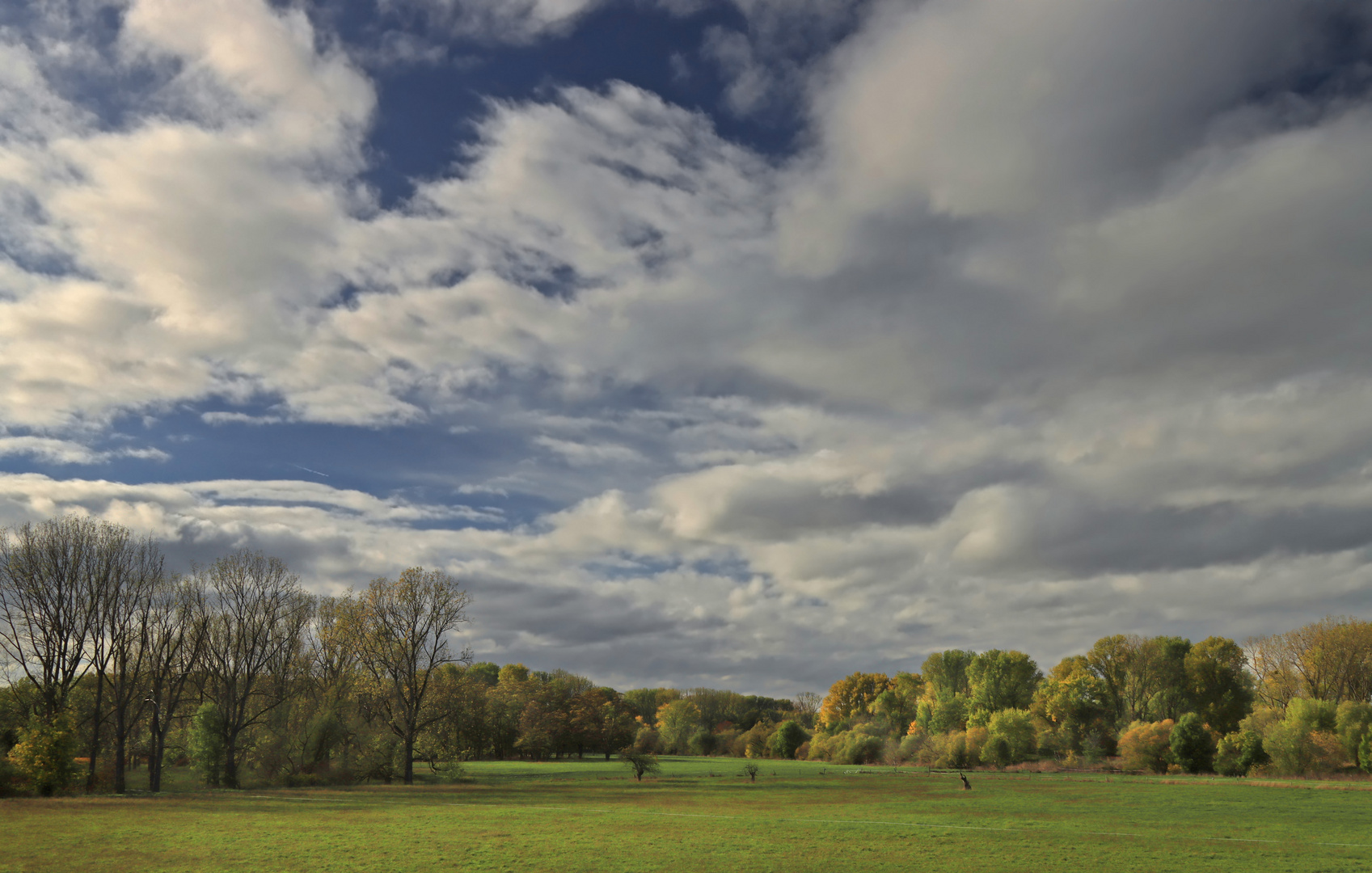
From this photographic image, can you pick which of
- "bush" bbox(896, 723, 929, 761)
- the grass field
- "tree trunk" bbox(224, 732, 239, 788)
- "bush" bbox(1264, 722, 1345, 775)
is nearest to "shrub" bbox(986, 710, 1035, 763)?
"bush" bbox(896, 723, 929, 761)

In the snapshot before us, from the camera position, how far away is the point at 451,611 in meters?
72.1

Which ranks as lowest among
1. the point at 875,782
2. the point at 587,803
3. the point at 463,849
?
the point at 875,782

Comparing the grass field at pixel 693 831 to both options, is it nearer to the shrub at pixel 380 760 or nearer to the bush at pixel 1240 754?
the shrub at pixel 380 760

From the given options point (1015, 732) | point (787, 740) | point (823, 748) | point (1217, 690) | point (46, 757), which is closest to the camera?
point (46, 757)

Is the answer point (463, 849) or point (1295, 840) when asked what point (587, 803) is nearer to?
A: point (463, 849)

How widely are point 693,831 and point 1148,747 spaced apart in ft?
244

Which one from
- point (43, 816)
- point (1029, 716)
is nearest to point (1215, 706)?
point (1029, 716)

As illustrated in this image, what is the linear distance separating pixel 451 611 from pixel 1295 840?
60694mm

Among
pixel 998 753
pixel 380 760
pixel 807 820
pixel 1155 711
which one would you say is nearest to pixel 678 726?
pixel 998 753

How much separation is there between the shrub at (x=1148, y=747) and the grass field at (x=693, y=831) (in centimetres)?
2871

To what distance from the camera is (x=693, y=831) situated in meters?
33.3

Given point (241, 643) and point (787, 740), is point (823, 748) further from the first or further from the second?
point (241, 643)

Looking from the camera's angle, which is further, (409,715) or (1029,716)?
(1029,716)

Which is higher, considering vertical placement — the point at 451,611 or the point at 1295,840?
the point at 451,611
